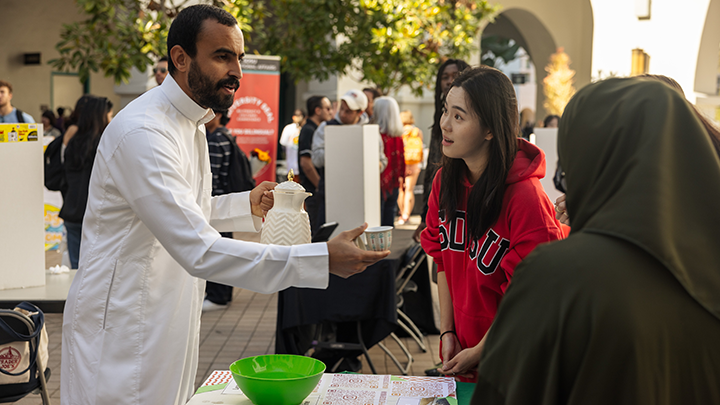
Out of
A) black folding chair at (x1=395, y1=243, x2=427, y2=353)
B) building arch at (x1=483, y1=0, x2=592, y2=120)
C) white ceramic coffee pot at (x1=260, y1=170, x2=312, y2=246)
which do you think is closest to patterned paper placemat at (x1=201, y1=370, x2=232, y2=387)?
white ceramic coffee pot at (x1=260, y1=170, x2=312, y2=246)

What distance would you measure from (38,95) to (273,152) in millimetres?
7773

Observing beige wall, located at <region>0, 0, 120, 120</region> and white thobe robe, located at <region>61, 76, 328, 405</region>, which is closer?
white thobe robe, located at <region>61, 76, 328, 405</region>

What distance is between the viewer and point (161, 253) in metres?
1.78

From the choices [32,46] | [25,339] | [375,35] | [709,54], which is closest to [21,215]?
[25,339]

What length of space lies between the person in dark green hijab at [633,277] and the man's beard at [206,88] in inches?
47.6

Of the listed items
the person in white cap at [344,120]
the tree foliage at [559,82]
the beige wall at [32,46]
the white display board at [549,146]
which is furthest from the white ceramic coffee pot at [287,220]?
the tree foliage at [559,82]

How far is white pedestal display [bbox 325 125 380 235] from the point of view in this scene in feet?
14.0

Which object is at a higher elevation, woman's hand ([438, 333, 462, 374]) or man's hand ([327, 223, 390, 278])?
man's hand ([327, 223, 390, 278])

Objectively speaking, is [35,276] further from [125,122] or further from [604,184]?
[604,184]

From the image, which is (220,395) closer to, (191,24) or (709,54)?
(191,24)

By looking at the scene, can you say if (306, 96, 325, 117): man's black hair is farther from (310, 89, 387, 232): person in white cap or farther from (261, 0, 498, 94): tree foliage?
(261, 0, 498, 94): tree foliage

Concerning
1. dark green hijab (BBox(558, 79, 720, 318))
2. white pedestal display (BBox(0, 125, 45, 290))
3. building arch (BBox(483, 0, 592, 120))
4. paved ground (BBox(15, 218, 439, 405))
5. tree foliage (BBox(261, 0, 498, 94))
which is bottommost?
paved ground (BBox(15, 218, 439, 405))

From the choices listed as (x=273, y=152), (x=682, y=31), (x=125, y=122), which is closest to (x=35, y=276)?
(x=125, y=122)

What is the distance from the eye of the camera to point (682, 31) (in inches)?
541
